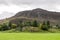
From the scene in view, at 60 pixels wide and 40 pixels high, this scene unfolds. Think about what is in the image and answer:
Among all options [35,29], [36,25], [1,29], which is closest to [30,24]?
[36,25]

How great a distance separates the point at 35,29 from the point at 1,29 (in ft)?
92.1

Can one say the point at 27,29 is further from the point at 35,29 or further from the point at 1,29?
the point at 1,29

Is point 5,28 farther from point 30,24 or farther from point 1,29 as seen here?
point 30,24

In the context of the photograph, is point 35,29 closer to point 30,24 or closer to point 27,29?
point 27,29

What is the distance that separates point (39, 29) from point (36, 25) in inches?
585

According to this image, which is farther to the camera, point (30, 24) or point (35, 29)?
point (30, 24)

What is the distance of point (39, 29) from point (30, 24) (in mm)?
19667

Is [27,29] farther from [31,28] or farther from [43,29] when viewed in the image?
[43,29]

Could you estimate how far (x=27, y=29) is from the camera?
454 ft

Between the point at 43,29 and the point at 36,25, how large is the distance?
15.8 meters

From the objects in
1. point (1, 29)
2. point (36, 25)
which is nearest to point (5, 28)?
point (1, 29)

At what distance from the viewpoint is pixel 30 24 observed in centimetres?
15050

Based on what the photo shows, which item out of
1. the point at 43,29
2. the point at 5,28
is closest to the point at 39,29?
the point at 43,29

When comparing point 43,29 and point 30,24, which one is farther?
point 30,24
